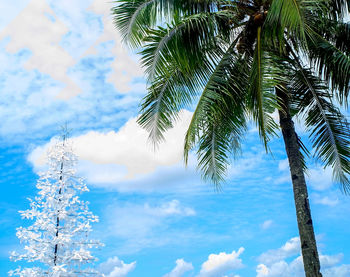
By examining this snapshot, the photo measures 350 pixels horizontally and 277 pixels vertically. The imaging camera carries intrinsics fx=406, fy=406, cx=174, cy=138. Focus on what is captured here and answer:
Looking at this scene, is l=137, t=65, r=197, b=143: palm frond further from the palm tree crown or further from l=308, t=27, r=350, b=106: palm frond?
l=308, t=27, r=350, b=106: palm frond

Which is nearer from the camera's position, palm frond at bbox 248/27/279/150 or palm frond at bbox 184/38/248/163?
palm frond at bbox 248/27/279/150

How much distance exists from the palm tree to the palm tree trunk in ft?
0.06

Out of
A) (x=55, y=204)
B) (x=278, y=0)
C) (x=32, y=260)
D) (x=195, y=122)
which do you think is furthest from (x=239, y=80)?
(x=32, y=260)

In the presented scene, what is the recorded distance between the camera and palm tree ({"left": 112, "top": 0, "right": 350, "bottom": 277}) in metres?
7.65

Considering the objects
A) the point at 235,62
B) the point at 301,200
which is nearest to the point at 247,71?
the point at 235,62

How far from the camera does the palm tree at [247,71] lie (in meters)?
7.65

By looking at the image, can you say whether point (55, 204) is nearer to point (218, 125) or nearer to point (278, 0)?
point (218, 125)

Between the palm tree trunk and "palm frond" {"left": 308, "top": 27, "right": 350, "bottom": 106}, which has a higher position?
"palm frond" {"left": 308, "top": 27, "right": 350, "bottom": 106}

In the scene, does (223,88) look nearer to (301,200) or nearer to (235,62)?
(235,62)

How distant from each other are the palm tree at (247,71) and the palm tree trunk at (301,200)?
18 millimetres

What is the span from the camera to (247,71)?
29.0 ft

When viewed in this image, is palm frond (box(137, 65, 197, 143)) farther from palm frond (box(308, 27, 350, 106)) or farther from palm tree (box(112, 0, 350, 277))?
palm frond (box(308, 27, 350, 106))

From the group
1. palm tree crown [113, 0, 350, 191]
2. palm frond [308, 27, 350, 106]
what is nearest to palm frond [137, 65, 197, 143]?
palm tree crown [113, 0, 350, 191]

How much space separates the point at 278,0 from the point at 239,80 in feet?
7.56
